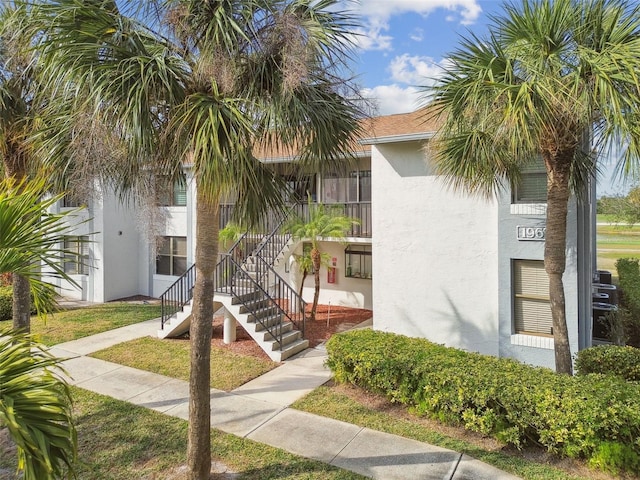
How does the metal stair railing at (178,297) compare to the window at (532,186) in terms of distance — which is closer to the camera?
the window at (532,186)

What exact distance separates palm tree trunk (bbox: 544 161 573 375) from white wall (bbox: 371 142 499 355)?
286 cm

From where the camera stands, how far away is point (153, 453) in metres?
5.88

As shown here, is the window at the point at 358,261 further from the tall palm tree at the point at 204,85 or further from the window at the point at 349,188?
the tall palm tree at the point at 204,85

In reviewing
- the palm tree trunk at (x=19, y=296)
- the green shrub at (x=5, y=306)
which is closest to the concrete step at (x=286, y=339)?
the palm tree trunk at (x=19, y=296)

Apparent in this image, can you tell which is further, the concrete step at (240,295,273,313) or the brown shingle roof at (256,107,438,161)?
the concrete step at (240,295,273,313)

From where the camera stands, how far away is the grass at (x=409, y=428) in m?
5.41

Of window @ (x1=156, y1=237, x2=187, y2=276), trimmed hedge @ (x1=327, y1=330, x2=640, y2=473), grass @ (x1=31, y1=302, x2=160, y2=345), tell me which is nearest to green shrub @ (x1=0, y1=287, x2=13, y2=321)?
grass @ (x1=31, y1=302, x2=160, y2=345)

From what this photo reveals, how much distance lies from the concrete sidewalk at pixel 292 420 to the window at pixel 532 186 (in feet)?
18.7

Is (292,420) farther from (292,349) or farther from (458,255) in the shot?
(458,255)

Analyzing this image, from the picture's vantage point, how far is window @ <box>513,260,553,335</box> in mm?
8961

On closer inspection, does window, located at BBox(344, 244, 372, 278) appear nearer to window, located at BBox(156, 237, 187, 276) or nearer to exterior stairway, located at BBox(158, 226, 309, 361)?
exterior stairway, located at BBox(158, 226, 309, 361)

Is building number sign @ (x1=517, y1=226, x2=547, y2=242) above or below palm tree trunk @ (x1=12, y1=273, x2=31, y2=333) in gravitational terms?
above

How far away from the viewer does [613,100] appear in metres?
4.98

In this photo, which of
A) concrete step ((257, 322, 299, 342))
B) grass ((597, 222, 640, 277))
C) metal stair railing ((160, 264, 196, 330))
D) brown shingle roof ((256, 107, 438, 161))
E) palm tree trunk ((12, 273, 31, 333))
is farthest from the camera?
grass ((597, 222, 640, 277))
